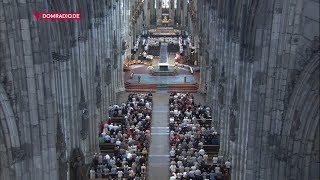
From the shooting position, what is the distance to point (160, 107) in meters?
47.3

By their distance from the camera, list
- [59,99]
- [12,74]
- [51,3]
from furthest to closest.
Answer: [59,99] → [51,3] → [12,74]

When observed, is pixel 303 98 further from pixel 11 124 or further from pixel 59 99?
pixel 59 99

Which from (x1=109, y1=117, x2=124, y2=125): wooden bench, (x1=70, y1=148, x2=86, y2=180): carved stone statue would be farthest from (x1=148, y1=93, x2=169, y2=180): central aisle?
(x1=70, y1=148, x2=86, y2=180): carved stone statue

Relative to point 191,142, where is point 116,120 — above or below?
above

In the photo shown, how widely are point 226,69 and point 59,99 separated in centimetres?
1261

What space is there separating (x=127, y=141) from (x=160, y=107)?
10.9m

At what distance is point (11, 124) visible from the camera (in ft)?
61.4

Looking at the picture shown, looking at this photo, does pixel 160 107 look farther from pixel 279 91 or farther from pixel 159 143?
pixel 279 91

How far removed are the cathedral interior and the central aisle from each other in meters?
0.09

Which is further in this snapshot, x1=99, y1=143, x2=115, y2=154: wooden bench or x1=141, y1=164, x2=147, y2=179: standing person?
x1=99, y1=143, x2=115, y2=154: wooden bench

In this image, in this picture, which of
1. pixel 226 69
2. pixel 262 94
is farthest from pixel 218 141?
pixel 262 94

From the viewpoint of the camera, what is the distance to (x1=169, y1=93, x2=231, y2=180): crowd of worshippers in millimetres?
32156

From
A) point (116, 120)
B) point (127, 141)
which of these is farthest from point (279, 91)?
point (116, 120)

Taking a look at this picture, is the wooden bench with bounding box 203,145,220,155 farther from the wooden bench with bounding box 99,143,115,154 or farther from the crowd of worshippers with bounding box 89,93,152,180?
the wooden bench with bounding box 99,143,115,154
